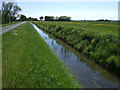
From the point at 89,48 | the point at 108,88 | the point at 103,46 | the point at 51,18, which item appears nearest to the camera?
the point at 108,88

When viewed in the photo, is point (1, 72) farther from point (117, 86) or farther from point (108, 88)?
point (117, 86)

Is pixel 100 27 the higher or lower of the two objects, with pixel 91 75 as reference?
higher

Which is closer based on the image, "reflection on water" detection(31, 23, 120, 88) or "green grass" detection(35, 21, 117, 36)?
"reflection on water" detection(31, 23, 120, 88)

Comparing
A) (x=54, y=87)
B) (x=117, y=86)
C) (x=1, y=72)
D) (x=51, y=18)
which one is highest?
(x=51, y=18)

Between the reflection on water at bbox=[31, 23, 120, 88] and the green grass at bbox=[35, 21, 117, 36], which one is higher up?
the green grass at bbox=[35, 21, 117, 36]

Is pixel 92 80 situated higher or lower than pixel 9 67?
lower

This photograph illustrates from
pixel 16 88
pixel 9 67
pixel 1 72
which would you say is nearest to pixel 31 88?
pixel 16 88

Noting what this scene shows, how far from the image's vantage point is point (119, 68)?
383 inches

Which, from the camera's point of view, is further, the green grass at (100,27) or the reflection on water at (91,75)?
the green grass at (100,27)

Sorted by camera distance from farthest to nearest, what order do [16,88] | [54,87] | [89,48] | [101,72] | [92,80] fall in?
[89,48]
[101,72]
[92,80]
[54,87]
[16,88]

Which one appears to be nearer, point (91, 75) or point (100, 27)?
point (91, 75)

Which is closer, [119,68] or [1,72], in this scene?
[1,72]

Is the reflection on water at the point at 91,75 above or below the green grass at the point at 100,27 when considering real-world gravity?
below

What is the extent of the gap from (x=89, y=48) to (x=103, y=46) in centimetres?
173
